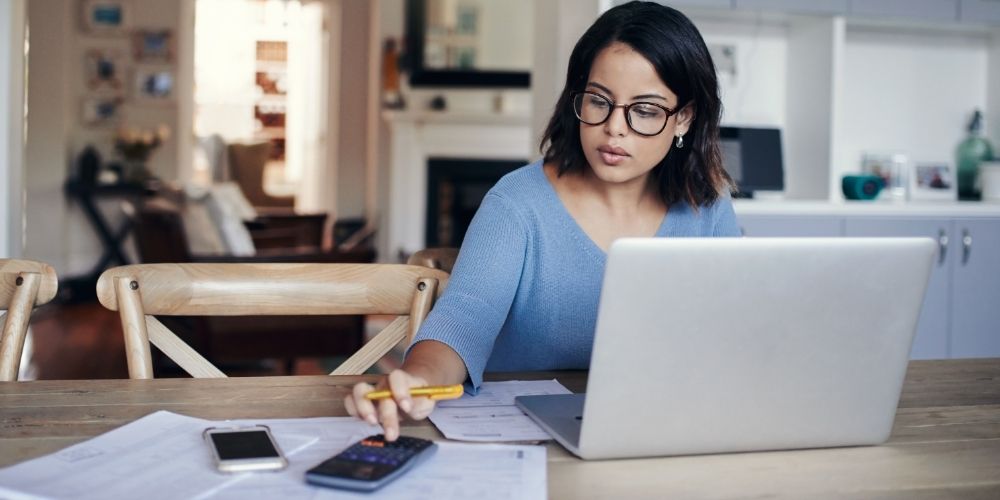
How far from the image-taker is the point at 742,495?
0.94 metres

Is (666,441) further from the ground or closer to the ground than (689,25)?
closer to the ground

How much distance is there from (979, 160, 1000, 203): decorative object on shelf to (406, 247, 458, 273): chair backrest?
2947mm

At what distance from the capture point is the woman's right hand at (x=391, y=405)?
1022 millimetres

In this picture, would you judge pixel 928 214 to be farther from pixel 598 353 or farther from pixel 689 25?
pixel 598 353

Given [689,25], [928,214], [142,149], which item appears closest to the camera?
[689,25]

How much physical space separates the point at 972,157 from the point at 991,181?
164mm

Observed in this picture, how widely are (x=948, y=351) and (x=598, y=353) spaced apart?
3305 mm

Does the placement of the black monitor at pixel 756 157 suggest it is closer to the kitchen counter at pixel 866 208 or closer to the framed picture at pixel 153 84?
the kitchen counter at pixel 866 208

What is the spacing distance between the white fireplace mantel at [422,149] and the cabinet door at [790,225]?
356 centimetres

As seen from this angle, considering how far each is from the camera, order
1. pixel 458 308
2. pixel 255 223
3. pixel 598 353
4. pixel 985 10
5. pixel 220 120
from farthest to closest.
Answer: pixel 220 120, pixel 255 223, pixel 985 10, pixel 458 308, pixel 598 353

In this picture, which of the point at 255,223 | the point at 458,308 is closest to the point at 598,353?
the point at 458,308

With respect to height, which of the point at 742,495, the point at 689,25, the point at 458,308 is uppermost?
the point at 689,25

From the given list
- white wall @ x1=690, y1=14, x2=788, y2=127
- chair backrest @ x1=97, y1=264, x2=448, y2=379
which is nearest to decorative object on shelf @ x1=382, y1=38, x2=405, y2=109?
white wall @ x1=690, y1=14, x2=788, y2=127

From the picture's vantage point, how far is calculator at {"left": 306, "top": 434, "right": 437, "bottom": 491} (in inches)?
35.3
